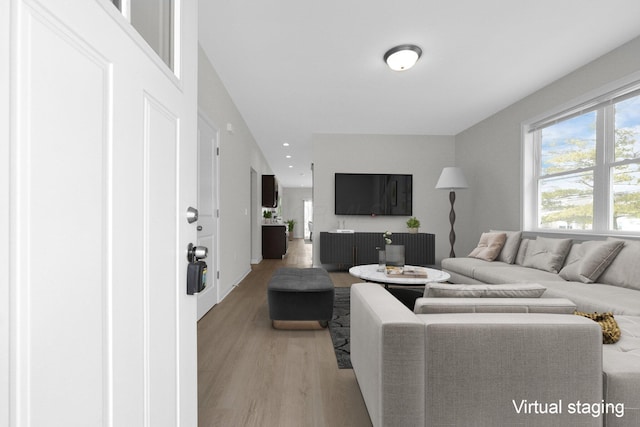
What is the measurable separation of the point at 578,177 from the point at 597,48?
4.28 ft

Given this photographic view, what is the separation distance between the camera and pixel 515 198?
4555mm

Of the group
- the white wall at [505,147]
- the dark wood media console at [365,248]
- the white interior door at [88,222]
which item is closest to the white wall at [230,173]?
the dark wood media console at [365,248]

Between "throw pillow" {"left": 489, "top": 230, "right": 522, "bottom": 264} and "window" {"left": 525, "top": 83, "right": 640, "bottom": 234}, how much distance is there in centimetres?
44

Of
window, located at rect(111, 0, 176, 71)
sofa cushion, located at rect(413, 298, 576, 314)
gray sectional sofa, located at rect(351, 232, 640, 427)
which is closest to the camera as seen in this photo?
window, located at rect(111, 0, 176, 71)

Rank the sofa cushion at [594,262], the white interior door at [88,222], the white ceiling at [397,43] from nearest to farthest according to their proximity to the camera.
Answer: the white interior door at [88,222] → the white ceiling at [397,43] → the sofa cushion at [594,262]

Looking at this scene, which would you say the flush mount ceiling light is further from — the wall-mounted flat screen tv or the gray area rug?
the wall-mounted flat screen tv

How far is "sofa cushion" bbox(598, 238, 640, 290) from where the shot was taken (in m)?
2.54

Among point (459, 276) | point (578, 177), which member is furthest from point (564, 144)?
point (459, 276)

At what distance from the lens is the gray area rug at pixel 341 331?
88.0 inches

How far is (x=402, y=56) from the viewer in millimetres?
3068

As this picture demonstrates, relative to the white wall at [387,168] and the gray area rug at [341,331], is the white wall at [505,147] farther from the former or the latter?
the gray area rug at [341,331]

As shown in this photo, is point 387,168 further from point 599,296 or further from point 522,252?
point 599,296

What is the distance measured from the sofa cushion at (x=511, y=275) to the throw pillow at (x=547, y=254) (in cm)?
8

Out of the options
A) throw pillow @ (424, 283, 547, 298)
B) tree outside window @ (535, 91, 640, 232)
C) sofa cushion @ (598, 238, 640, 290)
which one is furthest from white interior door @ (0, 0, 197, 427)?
tree outside window @ (535, 91, 640, 232)
